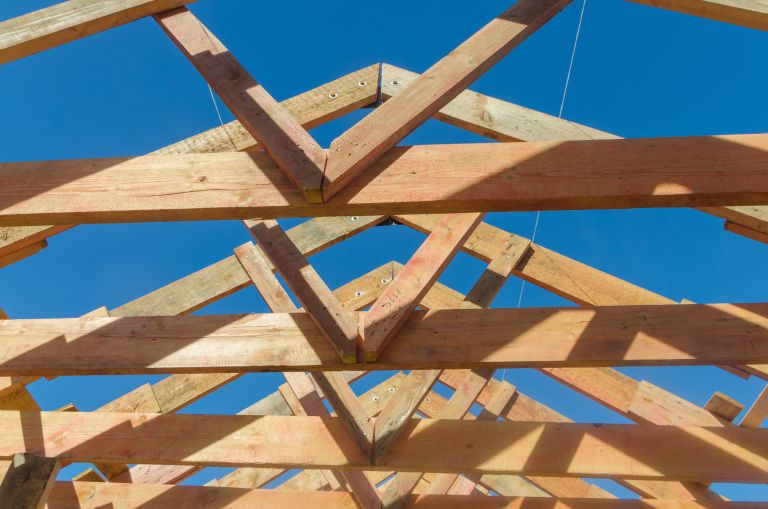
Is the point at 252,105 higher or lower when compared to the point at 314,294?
higher

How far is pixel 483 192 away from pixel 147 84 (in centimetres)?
516

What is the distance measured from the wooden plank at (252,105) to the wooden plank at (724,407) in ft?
12.3

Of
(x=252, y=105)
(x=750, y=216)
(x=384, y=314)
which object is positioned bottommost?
(x=384, y=314)

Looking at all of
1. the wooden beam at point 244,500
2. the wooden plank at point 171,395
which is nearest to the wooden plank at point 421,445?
the wooden beam at point 244,500

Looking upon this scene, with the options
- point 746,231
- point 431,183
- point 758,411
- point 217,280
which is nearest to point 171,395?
point 217,280

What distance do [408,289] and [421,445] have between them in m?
0.96

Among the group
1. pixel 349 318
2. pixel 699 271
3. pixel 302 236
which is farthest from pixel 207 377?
pixel 699 271

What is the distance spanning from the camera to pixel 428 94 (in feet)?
6.15

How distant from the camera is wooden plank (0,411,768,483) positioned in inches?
112

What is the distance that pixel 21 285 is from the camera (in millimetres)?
10570

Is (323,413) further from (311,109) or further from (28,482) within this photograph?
(311,109)

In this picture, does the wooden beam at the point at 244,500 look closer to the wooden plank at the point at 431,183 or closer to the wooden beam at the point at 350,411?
the wooden beam at the point at 350,411

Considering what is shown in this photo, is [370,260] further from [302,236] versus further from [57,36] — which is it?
[57,36]

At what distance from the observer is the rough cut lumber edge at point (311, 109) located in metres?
3.47
